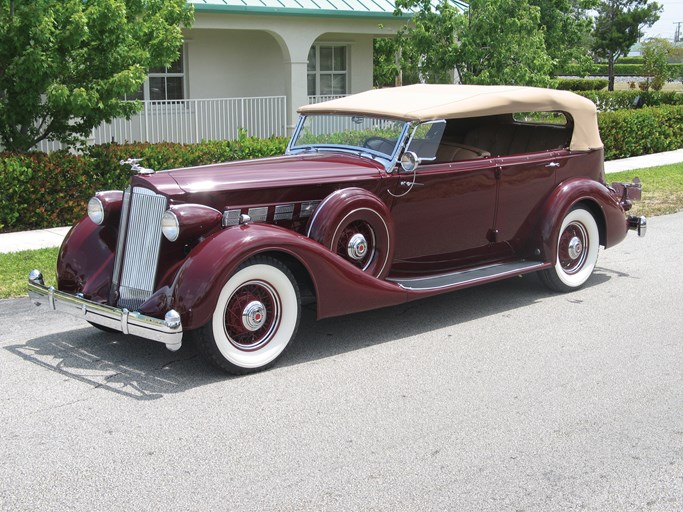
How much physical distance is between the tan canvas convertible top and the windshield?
0.21 ft

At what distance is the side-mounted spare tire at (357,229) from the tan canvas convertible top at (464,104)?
872 mm

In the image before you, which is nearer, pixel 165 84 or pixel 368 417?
pixel 368 417

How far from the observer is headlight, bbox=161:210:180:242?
17.9 ft

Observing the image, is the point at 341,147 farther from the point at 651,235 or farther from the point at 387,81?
the point at 387,81

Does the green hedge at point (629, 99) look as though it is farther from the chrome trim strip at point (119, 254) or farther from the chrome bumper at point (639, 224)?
the chrome trim strip at point (119, 254)

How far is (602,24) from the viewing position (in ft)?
139

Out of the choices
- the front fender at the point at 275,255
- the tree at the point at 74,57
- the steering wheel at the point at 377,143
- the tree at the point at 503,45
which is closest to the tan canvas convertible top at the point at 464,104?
the steering wheel at the point at 377,143

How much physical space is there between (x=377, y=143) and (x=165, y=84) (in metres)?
10.7

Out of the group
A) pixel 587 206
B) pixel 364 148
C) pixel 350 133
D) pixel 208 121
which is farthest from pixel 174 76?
pixel 587 206

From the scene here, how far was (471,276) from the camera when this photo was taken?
6.98 m

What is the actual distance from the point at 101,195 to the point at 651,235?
6579 millimetres

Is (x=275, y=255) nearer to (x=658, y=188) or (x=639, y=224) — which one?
(x=639, y=224)

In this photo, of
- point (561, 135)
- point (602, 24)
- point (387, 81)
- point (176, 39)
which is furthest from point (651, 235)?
point (602, 24)

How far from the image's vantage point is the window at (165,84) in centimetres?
1609
